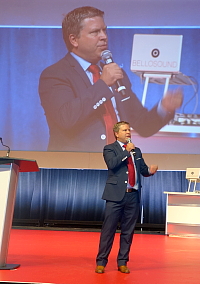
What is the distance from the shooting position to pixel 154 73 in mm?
7031

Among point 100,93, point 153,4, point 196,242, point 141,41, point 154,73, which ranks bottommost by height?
point 196,242

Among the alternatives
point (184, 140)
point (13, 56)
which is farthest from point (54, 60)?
point (184, 140)

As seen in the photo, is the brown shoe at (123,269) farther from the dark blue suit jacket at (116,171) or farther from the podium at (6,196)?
the podium at (6,196)

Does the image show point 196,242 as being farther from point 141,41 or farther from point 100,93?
point 141,41

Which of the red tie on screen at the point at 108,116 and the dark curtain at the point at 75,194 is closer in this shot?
the red tie on screen at the point at 108,116

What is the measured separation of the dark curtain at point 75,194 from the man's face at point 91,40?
2359 millimetres

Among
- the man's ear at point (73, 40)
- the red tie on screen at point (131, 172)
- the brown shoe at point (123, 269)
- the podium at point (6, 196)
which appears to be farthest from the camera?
the man's ear at point (73, 40)

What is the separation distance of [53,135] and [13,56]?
1.68m

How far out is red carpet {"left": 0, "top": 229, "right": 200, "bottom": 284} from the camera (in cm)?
301

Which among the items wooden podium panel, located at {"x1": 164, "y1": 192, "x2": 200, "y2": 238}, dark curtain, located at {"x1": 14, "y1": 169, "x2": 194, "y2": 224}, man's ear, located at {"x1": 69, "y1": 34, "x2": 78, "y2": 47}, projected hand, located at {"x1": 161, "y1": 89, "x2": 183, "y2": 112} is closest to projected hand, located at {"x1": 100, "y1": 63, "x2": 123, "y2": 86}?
man's ear, located at {"x1": 69, "y1": 34, "x2": 78, "y2": 47}

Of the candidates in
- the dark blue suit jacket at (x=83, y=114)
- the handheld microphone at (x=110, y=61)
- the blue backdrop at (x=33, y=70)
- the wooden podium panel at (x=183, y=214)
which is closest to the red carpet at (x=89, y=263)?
the wooden podium panel at (x=183, y=214)

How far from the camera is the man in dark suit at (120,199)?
3.33m

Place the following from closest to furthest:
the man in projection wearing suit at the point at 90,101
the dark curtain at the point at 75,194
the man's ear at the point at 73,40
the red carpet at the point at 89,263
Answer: the red carpet at the point at 89,263 < the man in projection wearing suit at the point at 90,101 < the man's ear at the point at 73,40 < the dark curtain at the point at 75,194

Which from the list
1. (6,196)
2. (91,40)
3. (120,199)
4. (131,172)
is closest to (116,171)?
(131,172)
